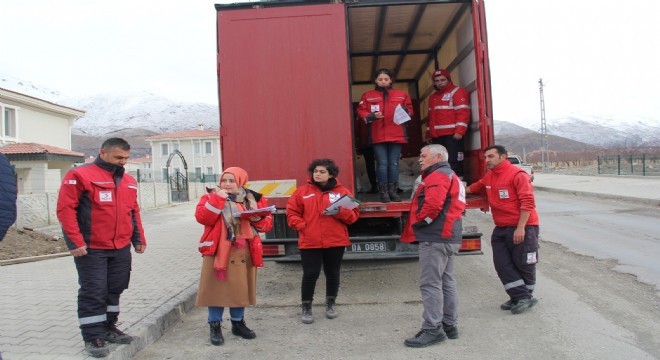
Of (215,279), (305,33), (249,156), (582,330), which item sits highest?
(305,33)

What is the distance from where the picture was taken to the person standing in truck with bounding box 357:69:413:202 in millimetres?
5922

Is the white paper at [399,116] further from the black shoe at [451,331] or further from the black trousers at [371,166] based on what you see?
the black shoe at [451,331]

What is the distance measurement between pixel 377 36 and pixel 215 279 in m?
5.72

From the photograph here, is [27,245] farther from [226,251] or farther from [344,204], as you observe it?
[344,204]

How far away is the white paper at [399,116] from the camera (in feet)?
19.2

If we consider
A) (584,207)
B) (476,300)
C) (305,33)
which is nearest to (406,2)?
(305,33)

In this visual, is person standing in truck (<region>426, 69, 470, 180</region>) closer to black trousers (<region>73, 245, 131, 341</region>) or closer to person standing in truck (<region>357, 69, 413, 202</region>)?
person standing in truck (<region>357, 69, 413, 202</region>)

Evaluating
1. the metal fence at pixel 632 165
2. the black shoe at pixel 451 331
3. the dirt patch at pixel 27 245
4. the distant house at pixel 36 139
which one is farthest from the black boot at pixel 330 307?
the metal fence at pixel 632 165

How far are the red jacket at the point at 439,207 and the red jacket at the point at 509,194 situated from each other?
933 millimetres

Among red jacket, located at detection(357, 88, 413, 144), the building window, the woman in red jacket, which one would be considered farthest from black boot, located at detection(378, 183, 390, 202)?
the building window

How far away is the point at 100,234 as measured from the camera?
380 cm

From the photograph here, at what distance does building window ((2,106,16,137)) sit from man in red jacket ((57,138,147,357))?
86.9ft

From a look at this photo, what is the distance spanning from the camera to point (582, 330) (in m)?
4.39

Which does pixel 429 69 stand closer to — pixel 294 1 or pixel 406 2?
pixel 406 2
